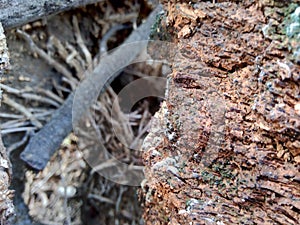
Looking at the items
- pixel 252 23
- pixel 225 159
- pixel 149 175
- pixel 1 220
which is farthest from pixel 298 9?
pixel 1 220

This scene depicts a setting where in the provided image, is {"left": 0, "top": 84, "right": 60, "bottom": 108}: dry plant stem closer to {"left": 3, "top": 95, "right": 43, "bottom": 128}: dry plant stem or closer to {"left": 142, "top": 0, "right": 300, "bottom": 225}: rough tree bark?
{"left": 3, "top": 95, "right": 43, "bottom": 128}: dry plant stem

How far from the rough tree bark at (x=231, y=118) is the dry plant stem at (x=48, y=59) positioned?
0.45 meters

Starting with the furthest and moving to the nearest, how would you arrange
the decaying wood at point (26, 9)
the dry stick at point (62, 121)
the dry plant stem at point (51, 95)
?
the dry plant stem at point (51, 95) → the dry stick at point (62, 121) → the decaying wood at point (26, 9)

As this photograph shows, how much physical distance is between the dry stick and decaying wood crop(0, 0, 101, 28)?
0.21 m

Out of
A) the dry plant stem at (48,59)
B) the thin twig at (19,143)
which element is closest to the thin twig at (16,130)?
the thin twig at (19,143)

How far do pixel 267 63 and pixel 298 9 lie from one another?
0.08 metres

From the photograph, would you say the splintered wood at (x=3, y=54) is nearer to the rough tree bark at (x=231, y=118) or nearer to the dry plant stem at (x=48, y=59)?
the rough tree bark at (x=231, y=118)

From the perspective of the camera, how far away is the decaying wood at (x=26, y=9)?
2.64 ft

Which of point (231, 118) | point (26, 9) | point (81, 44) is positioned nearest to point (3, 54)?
point (26, 9)

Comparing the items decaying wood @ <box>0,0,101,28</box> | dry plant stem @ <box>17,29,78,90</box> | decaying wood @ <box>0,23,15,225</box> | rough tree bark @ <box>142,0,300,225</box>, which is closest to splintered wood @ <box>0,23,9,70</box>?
decaying wood @ <box>0,23,15,225</box>

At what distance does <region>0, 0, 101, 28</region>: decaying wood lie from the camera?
80 centimetres

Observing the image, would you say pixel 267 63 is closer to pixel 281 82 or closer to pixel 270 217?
pixel 281 82

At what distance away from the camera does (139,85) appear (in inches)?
45.1

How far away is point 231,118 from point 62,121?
533 mm
